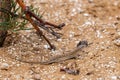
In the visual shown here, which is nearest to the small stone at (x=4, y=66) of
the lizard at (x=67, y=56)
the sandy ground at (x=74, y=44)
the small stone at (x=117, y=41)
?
the sandy ground at (x=74, y=44)

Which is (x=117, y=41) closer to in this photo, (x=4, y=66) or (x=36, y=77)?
(x=36, y=77)

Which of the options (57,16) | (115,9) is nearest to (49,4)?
(57,16)

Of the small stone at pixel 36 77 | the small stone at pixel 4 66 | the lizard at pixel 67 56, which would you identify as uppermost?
the small stone at pixel 4 66

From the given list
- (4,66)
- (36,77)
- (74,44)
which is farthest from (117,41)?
(4,66)

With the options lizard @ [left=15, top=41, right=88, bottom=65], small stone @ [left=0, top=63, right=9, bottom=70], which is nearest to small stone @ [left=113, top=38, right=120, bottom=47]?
lizard @ [left=15, top=41, right=88, bottom=65]

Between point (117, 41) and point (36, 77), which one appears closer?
point (36, 77)

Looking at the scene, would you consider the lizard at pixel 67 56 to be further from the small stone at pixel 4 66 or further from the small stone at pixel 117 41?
the small stone at pixel 117 41

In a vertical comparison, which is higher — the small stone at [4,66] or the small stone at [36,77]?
the small stone at [4,66]

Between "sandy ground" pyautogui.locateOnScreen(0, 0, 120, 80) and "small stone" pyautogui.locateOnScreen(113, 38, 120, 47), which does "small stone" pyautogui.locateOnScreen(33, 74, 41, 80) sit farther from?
"small stone" pyautogui.locateOnScreen(113, 38, 120, 47)

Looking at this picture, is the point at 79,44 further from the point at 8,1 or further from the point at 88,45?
the point at 8,1
